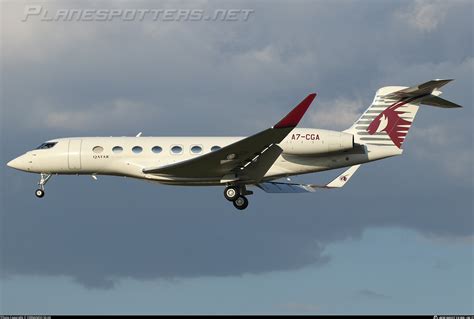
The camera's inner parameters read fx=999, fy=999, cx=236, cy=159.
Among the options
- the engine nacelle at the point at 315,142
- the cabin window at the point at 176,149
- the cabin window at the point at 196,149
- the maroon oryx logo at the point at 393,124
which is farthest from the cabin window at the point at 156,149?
the maroon oryx logo at the point at 393,124

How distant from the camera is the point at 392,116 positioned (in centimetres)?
3878

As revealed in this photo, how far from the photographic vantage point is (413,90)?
38.3m

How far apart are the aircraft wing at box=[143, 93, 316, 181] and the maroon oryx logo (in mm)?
4559

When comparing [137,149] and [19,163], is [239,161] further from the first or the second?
[19,163]

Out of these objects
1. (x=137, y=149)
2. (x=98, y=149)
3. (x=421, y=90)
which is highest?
(x=421, y=90)

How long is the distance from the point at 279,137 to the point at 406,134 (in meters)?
6.39

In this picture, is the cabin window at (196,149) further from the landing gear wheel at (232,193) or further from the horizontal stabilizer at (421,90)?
the horizontal stabilizer at (421,90)

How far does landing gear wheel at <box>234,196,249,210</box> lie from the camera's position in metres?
38.3

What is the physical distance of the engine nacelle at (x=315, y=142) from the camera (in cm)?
3662

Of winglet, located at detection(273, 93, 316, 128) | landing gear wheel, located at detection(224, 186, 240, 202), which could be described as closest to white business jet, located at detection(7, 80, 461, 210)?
landing gear wheel, located at detection(224, 186, 240, 202)

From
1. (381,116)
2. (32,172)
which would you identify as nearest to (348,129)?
(381,116)

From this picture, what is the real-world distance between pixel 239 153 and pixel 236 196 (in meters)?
2.76

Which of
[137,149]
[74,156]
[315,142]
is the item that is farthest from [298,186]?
[74,156]

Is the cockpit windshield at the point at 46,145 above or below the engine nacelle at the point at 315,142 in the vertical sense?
above
